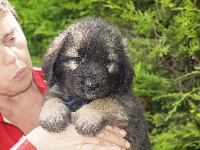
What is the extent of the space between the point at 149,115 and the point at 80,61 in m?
1.72

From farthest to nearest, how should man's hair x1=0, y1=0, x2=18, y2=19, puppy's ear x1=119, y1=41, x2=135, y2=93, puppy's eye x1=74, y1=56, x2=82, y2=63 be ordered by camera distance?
man's hair x1=0, y1=0, x2=18, y2=19
puppy's ear x1=119, y1=41, x2=135, y2=93
puppy's eye x1=74, y1=56, x2=82, y2=63

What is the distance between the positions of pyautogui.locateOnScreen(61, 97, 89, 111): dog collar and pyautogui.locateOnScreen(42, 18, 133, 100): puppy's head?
0.08 meters

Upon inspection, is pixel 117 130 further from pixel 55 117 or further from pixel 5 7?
pixel 5 7

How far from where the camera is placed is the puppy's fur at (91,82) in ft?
11.5

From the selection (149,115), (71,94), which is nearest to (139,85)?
(149,115)

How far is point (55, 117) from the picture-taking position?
3.54m

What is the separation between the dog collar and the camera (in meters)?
3.72

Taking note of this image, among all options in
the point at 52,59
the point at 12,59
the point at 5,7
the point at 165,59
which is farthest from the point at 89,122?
the point at 165,59

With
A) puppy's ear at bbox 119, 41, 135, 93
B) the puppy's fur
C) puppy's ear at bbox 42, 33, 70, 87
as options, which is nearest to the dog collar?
the puppy's fur

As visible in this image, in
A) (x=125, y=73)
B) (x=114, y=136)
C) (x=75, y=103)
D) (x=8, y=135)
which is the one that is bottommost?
(x=8, y=135)

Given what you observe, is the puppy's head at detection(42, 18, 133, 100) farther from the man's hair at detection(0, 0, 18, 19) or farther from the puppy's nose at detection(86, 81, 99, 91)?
the man's hair at detection(0, 0, 18, 19)

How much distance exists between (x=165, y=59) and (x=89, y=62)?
5.77 feet

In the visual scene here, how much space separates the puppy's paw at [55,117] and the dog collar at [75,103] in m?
0.09

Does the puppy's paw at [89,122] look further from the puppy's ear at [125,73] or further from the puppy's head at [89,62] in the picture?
the puppy's ear at [125,73]
